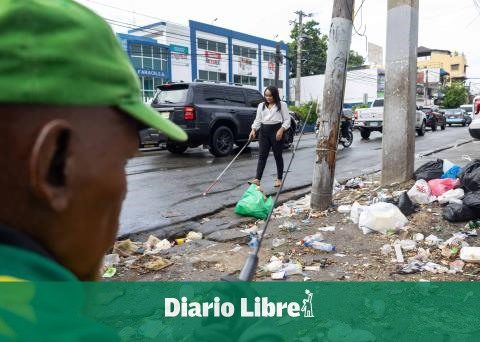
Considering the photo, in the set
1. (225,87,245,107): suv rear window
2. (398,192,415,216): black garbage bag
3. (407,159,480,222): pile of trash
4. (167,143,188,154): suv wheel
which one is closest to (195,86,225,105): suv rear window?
(225,87,245,107): suv rear window

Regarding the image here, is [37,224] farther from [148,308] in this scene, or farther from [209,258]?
[209,258]

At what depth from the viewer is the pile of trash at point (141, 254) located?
3.54 m

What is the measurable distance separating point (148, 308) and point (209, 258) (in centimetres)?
98

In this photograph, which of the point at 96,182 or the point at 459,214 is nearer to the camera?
the point at 96,182

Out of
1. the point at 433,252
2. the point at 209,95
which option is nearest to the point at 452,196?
A: the point at 433,252

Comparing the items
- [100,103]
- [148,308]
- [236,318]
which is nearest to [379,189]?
[148,308]

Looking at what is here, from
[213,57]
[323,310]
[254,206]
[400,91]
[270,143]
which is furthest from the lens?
[213,57]

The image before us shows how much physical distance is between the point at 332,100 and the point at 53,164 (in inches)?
183

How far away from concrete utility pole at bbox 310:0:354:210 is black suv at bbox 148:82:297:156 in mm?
5248

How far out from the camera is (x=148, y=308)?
2816 mm

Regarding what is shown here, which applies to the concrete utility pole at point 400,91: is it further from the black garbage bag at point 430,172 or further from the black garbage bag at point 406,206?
the black garbage bag at point 406,206

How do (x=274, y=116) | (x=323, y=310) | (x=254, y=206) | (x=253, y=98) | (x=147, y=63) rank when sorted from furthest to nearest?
(x=147, y=63) → (x=253, y=98) → (x=274, y=116) → (x=254, y=206) → (x=323, y=310)

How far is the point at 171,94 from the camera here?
36.8ft

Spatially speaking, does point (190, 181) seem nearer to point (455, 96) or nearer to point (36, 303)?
point (36, 303)
